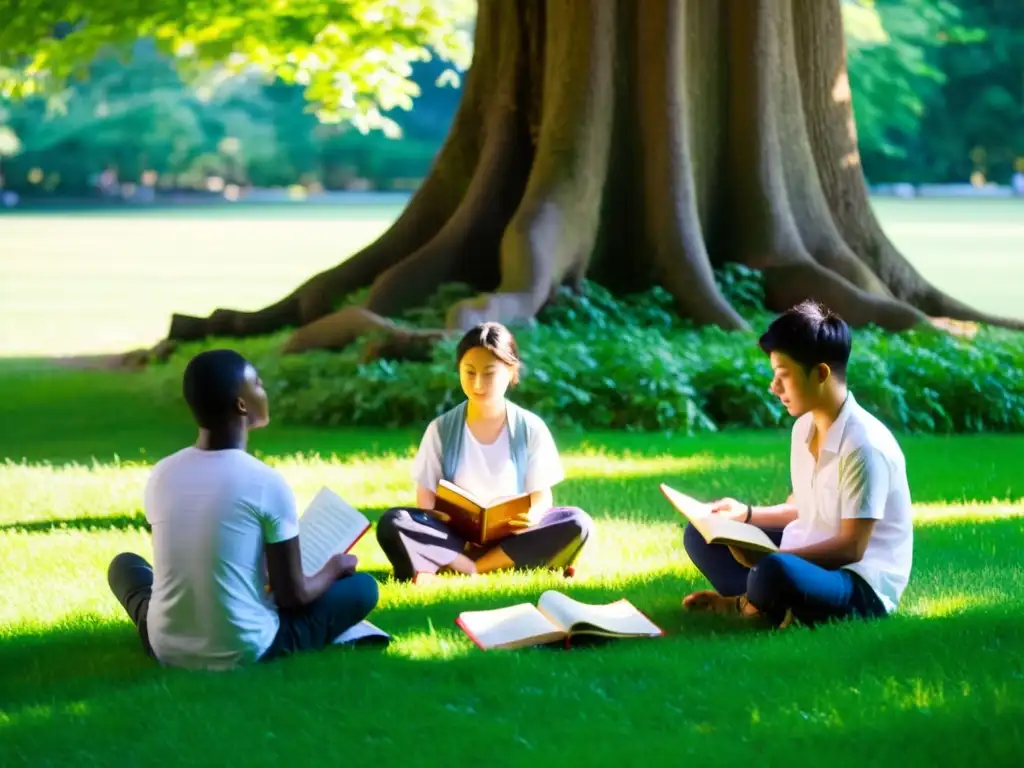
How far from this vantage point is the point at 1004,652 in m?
5.11

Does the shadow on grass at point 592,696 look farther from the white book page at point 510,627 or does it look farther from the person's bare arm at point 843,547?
the person's bare arm at point 843,547

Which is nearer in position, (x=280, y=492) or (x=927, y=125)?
(x=280, y=492)

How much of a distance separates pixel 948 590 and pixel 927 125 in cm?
5601

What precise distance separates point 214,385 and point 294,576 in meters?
0.63

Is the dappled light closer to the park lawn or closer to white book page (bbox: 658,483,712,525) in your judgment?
the park lawn

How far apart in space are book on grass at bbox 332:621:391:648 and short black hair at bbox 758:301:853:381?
5.04 feet

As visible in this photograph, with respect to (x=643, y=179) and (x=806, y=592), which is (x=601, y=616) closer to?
(x=806, y=592)

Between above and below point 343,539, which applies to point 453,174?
above

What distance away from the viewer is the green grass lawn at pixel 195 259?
66.4 feet

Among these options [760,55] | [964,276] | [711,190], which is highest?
[760,55]

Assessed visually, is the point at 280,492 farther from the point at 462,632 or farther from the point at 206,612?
the point at 462,632

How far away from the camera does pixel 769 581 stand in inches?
211

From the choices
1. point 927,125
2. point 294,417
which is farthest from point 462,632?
point 927,125

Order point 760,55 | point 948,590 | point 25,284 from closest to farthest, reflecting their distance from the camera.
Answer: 1. point 948,590
2. point 760,55
3. point 25,284
